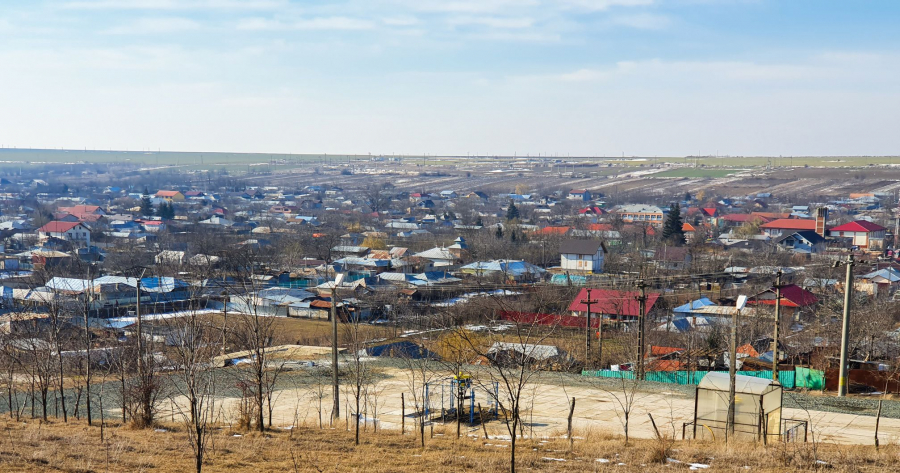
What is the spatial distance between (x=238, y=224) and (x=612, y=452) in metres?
51.8

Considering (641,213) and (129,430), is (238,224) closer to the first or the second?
(641,213)

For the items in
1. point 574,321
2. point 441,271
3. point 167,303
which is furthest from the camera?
point 441,271

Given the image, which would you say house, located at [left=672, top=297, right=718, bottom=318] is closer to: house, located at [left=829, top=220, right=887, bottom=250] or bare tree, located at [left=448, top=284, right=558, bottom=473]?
bare tree, located at [left=448, top=284, right=558, bottom=473]

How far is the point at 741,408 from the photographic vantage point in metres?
9.83

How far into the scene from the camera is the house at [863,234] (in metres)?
45.6

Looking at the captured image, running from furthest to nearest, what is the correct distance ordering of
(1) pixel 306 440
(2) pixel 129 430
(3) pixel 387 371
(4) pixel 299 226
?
1. (4) pixel 299 226
2. (3) pixel 387 371
3. (2) pixel 129 430
4. (1) pixel 306 440

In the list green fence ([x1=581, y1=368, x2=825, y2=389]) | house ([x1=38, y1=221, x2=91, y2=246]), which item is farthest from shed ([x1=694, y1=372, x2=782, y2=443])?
house ([x1=38, y1=221, x2=91, y2=246])

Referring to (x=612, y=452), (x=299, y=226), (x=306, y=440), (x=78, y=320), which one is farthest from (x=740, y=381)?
(x=299, y=226)

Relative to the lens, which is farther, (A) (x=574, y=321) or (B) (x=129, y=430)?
(A) (x=574, y=321)

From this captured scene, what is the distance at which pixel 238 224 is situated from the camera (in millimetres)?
57375

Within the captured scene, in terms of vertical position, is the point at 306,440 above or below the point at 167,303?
above

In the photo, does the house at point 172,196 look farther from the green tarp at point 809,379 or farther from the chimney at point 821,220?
the green tarp at point 809,379

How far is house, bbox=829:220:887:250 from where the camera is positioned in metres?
45.6

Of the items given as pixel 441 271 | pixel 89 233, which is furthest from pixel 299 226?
pixel 441 271
